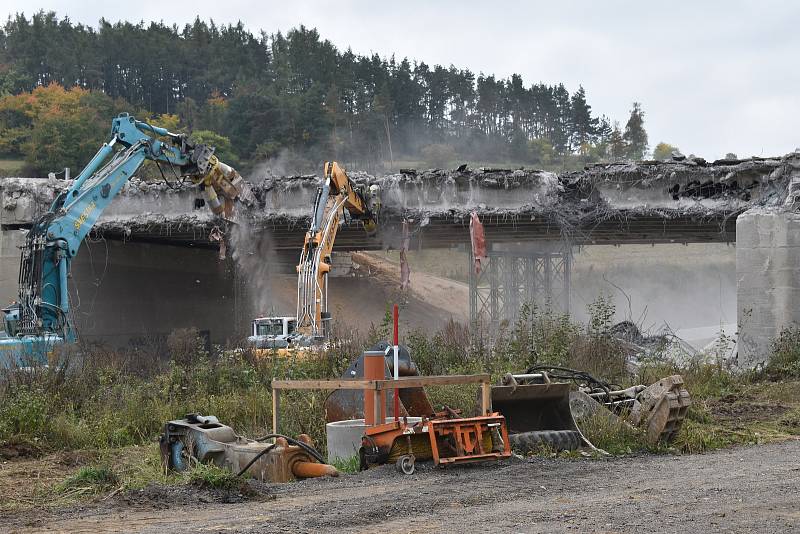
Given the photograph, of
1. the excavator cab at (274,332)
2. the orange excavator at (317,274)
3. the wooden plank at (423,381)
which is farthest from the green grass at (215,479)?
the excavator cab at (274,332)

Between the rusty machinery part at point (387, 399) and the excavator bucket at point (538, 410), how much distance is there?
86 cm

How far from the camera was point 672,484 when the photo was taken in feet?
27.3

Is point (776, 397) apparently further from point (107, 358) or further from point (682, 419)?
point (107, 358)

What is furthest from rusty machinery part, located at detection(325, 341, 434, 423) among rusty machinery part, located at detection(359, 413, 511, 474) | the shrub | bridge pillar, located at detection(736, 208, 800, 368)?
bridge pillar, located at detection(736, 208, 800, 368)

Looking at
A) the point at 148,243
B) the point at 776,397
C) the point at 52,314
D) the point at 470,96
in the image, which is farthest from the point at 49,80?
the point at 776,397

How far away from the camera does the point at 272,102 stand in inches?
3162

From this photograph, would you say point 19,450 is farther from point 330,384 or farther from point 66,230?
point 66,230

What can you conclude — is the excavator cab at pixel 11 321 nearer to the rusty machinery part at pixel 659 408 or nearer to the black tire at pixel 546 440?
the rusty machinery part at pixel 659 408

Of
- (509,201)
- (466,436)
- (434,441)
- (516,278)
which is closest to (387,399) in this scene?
(466,436)

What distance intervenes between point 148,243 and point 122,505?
24.5m

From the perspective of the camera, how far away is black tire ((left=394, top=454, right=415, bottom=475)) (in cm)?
904

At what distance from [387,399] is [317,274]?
10838 millimetres

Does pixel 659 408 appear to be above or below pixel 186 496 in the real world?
above

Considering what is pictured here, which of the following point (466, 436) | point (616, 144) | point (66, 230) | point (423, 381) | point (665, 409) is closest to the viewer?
point (466, 436)
